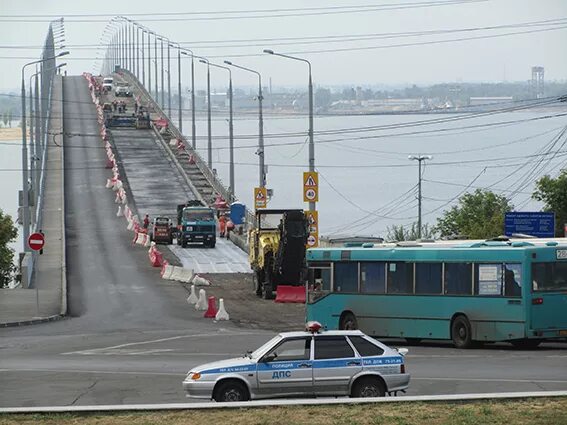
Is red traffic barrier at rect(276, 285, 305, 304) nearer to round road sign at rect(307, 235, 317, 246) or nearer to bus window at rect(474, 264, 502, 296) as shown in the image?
round road sign at rect(307, 235, 317, 246)

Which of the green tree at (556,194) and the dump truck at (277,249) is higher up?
the green tree at (556,194)

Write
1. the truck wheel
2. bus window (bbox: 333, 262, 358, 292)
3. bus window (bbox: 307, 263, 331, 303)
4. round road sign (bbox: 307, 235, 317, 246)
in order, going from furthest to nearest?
the truck wheel < round road sign (bbox: 307, 235, 317, 246) < bus window (bbox: 307, 263, 331, 303) < bus window (bbox: 333, 262, 358, 292)

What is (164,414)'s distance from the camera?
20.1m

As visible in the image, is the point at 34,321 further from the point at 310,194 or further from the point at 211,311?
the point at 310,194

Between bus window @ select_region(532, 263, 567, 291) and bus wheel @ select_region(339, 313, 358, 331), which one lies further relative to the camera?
bus wheel @ select_region(339, 313, 358, 331)

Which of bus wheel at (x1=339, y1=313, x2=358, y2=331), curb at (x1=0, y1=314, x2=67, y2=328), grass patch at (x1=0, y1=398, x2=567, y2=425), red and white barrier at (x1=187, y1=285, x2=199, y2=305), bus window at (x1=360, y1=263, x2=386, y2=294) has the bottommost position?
curb at (x1=0, y1=314, x2=67, y2=328)

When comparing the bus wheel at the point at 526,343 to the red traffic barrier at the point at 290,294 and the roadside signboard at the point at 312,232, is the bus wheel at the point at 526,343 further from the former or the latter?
the red traffic barrier at the point at 290,294

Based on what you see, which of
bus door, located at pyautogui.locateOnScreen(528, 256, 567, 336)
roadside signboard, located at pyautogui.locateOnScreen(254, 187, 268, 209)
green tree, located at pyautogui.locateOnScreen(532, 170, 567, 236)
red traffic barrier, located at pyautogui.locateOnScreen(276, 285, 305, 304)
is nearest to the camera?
bus door, located at pyautogui.locateOnScreen(528, 256, 567, 336)

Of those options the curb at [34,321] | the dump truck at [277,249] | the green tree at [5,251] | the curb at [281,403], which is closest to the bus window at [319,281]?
the curb at [34,321]

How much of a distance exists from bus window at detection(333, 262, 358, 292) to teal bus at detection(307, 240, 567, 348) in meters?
0.02

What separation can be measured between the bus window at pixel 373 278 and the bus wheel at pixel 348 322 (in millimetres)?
738

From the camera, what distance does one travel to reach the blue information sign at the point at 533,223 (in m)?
47.2

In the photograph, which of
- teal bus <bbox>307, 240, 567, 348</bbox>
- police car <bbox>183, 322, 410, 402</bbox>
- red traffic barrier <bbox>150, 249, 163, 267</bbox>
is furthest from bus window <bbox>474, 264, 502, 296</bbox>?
red traffic barrier <bbox>150, 249, 163, 267</bbox>

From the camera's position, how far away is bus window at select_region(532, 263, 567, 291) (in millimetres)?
30156
